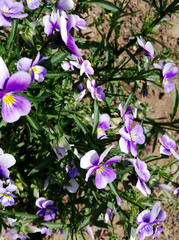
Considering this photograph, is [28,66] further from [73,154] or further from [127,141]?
[127,141]

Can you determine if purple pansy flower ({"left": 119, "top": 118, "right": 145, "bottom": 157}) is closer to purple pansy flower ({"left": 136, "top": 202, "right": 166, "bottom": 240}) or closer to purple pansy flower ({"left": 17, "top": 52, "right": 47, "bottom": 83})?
purple pansy flower ({"left": 136, "top": 202, "right": 166, "bottom": 240})

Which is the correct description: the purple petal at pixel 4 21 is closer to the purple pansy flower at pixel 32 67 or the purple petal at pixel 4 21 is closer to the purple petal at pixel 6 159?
the purple pansy flower at pixel 32 67

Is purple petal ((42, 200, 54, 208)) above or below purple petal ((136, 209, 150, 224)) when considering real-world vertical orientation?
below

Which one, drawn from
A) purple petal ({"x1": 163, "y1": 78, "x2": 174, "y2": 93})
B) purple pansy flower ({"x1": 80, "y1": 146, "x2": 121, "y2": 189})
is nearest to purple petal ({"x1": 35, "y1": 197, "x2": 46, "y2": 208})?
purple pansy flower ({"x1": 80, "y1": 146, "x2": 121, "y2": 189})

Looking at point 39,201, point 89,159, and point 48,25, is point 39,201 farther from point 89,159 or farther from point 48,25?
point 48,25

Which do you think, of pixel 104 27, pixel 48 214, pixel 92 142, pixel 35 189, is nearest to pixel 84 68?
pixel 92 142

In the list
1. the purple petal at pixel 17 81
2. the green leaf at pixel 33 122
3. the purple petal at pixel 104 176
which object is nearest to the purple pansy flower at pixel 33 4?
the green leaf at pixel 33 122

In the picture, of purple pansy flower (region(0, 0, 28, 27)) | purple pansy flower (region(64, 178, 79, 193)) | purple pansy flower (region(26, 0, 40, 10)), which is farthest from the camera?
purple pansy flower (region(64, 178, 79, 193))
